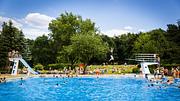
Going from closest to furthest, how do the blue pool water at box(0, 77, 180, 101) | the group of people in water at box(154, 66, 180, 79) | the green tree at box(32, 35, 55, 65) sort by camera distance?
the blue pool water at box(0, 77, 180, 101)
the group of people in water at box(154, 66, 180, 79)
the green tree at box(32, 35, 55, 65)

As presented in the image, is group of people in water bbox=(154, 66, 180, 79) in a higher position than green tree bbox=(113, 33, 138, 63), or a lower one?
lower

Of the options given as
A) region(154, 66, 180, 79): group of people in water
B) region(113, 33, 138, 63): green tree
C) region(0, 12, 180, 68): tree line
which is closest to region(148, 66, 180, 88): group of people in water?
region(154, 66, 180, 79): group of people in water

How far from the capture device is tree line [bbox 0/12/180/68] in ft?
145

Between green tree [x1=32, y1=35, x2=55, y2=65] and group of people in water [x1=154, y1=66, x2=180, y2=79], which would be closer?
group of people in water [x1=154, y1=66, x2=180, y2=79]

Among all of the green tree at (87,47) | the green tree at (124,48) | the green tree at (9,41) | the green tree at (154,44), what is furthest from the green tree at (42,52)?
the green tree at (154,44)

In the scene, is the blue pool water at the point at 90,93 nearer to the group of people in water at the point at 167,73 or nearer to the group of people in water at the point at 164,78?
the group of people in water at the point at 164,78

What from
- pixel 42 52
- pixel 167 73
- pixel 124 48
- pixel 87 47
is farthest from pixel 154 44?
pixel 42 52

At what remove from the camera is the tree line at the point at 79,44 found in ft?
145

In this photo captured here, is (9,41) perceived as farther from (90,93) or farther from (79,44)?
(90,93)

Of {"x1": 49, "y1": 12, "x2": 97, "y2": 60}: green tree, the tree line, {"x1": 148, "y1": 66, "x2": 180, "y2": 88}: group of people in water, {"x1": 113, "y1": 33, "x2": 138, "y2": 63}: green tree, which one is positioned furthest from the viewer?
{"x1": 113, "y1": 33, "x2": 138, "y2": 63}: green tree

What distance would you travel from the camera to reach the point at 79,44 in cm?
4425

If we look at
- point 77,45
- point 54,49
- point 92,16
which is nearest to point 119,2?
point 77,45

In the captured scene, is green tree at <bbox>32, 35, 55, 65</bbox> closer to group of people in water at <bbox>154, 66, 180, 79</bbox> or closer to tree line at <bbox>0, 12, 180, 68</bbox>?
A: tree line at <bbox>0, 12, 180, 68</bbox>

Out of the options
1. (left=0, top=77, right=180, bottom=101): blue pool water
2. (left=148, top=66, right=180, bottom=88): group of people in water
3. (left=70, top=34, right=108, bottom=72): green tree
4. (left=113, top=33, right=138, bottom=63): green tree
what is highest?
(left=113, top=33, right=138, bottom=63): green tree
